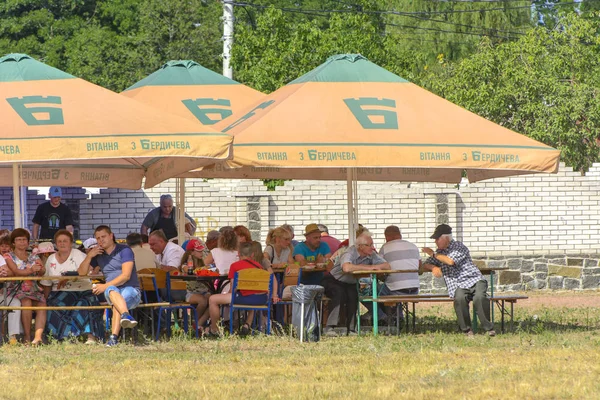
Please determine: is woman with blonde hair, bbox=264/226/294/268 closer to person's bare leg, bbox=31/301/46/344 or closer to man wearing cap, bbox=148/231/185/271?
man wearing cap, bbox=148/231/185/271

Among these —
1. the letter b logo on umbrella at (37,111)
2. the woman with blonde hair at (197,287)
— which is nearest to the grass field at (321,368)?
the woman with blonde hair at (197,287)

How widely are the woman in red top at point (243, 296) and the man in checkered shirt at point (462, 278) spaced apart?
1860 millimetres

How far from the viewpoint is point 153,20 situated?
40969 mm

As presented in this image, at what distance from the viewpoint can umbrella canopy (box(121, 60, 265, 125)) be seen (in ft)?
52.3

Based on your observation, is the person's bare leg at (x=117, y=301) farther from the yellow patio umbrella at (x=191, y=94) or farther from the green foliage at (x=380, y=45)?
the green foliage at (x=380, y=45)

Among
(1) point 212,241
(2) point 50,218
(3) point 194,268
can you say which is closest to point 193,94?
(1) point 212,241

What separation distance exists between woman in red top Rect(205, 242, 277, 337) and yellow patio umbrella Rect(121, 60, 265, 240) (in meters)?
2.86

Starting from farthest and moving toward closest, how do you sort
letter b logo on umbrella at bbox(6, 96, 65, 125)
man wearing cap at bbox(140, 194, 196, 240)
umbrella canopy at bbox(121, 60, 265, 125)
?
man wearing cap at bbox(140, 194, 196, 240) → umbrella canopy at bbox(121, 60, 265, 125) → letter b logo on umbrella at bbox(6, 96, 65, 125)

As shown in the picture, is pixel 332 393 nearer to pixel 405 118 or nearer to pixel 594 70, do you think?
pixel 405 118

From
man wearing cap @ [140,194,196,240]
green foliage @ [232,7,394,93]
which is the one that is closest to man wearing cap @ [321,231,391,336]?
man wearing cap @ [140,194,196,240]

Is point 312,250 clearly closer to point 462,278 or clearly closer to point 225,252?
point 225,252

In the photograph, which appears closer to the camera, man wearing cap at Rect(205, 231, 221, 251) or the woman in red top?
the woman in red top

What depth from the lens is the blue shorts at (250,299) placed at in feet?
43.0

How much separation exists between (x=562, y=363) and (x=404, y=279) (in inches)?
131
